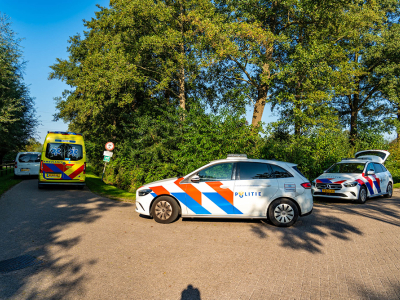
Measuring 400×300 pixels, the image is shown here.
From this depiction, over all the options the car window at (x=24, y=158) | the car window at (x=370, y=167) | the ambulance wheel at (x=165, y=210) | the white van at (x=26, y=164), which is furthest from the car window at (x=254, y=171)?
the car window at (x=24, y=158)

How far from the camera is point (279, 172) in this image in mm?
7441

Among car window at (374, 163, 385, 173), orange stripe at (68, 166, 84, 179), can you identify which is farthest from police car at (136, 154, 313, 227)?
orange stripe at (68, 166, 84, 179)

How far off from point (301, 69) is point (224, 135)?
638cm

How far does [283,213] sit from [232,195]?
1313 mm

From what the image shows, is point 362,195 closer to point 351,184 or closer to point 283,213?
point 351,184

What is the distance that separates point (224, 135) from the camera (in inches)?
524

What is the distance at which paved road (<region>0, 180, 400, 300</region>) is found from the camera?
12.7ft

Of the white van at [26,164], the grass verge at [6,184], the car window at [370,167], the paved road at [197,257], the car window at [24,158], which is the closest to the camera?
the paved road at [197,257]

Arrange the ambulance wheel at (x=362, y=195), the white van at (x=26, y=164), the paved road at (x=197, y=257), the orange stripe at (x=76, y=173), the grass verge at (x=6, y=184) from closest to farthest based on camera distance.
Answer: the paved road at (x=197, y=257)
the ambulance wheel at (x=362, y=195)
the grass verge at (x=6, y=184)
the orange stripe at (x=76, y=173)
the white van at (x=26, y=164)

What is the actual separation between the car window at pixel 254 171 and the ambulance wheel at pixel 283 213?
717mm

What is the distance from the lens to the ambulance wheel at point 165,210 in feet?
23.7

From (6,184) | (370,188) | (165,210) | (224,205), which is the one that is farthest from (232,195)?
(6,184)

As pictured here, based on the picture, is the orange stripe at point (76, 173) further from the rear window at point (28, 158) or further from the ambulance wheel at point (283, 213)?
the ambulance wheel at point (283, 213)

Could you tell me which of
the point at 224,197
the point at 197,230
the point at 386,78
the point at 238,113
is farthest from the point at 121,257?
the point at 386,78
